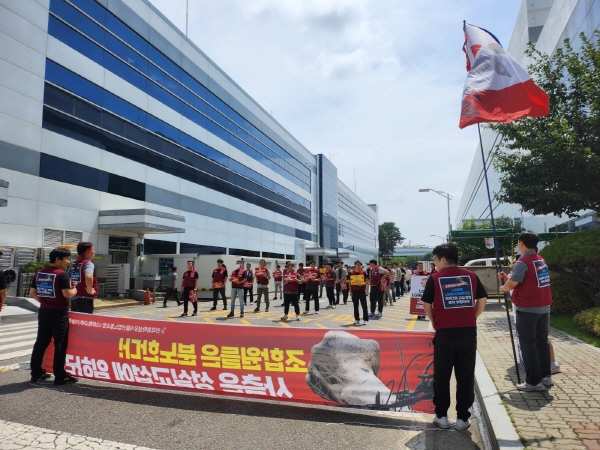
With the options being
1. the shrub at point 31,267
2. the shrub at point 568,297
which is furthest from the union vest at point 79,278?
the shrub at point 31,267

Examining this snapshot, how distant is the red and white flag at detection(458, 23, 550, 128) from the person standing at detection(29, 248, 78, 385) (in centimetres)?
573

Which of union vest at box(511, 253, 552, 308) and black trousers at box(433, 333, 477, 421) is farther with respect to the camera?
union vest at box(511, 253, 552, 308)

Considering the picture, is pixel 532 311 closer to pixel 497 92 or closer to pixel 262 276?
pixel 497 92

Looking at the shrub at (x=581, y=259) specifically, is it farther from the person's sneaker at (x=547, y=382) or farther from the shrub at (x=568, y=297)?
the person's sneaker at (x=547, y=382)

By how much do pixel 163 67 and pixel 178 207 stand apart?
8.90 meters

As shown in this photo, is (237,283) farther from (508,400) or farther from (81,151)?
(81,151)

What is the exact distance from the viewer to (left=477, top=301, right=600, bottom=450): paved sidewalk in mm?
3693

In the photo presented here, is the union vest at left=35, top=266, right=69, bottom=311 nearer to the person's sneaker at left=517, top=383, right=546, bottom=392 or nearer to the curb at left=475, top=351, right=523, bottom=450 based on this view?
the curb at left=475, top=351, right=523, bottom=450

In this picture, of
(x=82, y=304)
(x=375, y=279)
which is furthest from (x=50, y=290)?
(x=375, y=279)

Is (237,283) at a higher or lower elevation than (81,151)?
lower

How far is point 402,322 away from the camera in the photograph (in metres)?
12.6

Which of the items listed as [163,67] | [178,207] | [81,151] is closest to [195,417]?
[81,151]

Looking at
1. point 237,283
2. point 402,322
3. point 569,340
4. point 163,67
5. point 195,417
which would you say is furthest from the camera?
point 163,67

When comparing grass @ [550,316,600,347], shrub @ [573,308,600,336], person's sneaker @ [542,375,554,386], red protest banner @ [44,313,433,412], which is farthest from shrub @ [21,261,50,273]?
shrub @ [573,308,600,336]
